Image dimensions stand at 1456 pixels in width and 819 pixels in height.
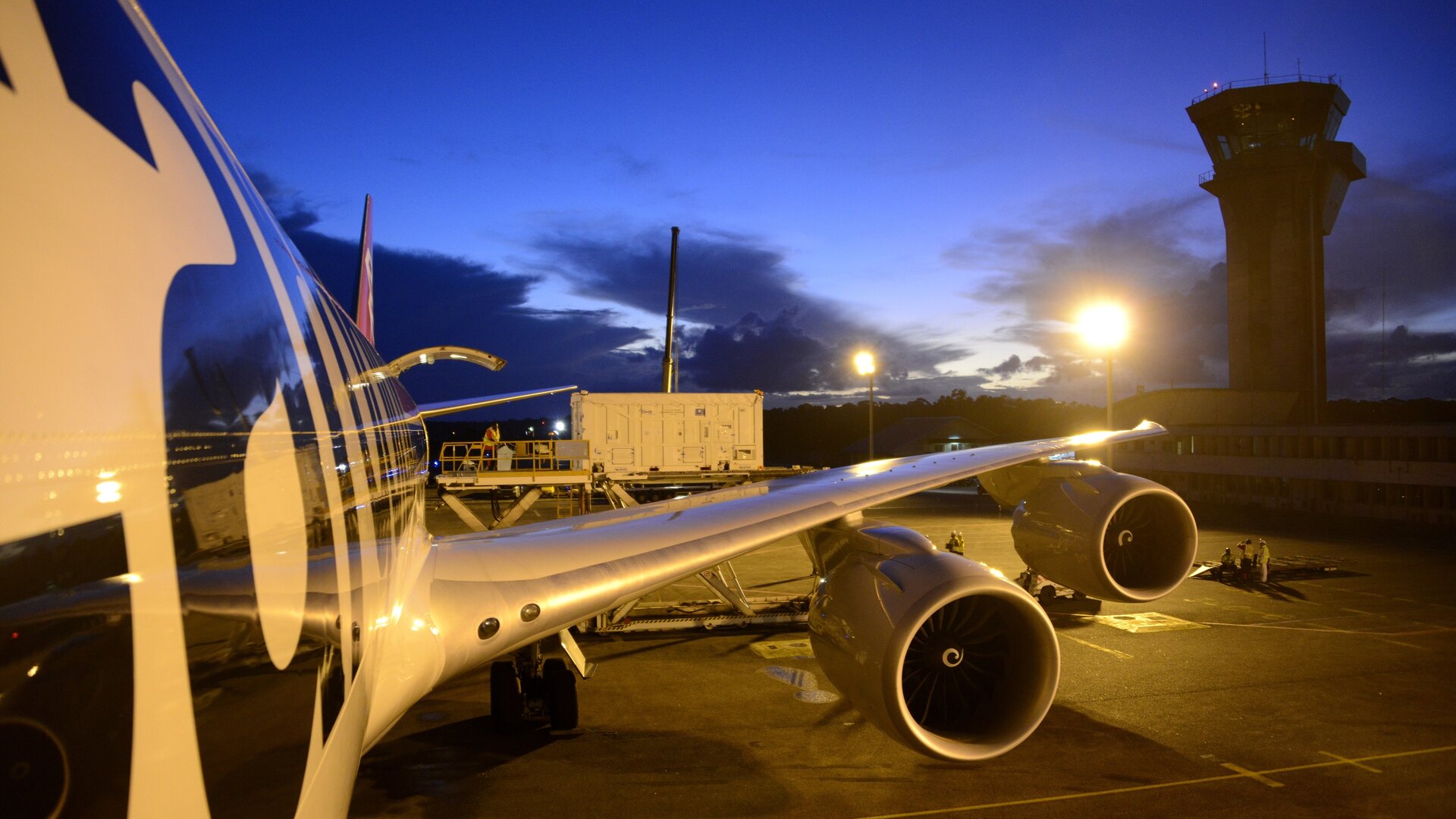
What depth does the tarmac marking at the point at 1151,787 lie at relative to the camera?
6715 mm

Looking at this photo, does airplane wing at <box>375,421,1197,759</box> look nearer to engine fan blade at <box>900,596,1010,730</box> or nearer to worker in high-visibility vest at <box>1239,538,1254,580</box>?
engine fan blade at <box>900,596,1010,730</box>

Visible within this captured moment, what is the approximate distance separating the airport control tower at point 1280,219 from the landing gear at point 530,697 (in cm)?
5002

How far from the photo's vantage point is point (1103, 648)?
39.5ft

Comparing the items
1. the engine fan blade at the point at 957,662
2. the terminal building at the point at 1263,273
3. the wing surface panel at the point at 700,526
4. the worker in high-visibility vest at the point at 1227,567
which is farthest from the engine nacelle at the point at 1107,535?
the terminal building at the point at 1263,273

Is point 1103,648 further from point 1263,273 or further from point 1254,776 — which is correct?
point 1263,273

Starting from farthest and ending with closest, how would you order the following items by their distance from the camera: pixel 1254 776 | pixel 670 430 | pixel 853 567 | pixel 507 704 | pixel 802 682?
pixel 670 430 < pixel 802 682 < pixel 507 704 < pixel 1254 776 < pixel 853 567

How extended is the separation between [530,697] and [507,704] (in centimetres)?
24

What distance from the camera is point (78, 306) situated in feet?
3.54

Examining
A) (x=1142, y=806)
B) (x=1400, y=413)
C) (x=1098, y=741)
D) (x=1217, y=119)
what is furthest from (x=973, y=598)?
(x=1400, y=413)

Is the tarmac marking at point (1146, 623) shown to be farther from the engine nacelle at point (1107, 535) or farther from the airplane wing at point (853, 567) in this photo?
the airplane wing at point (853, 567)

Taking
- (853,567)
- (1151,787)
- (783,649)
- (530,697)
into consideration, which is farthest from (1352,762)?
(530,697)

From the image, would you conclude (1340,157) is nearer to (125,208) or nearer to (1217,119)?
(1217,119)

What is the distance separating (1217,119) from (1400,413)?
104ft

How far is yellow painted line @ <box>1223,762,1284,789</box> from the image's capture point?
23.4ft
